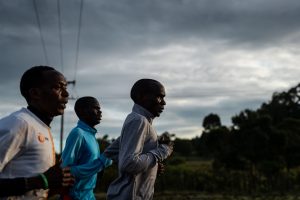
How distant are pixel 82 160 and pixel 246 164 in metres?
22.2

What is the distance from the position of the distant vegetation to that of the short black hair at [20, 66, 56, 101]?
18.9 metres

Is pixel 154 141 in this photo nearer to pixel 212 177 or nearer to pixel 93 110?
pixel 93 110

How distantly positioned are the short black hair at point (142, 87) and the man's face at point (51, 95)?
1441 millimetres

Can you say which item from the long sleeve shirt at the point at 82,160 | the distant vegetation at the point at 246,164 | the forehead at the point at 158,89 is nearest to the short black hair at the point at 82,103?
the long sleeve shirt at the point at 82,160

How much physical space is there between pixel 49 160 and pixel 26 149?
16cm

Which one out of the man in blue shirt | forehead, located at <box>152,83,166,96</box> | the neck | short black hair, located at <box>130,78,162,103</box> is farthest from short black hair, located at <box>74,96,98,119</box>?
the neck

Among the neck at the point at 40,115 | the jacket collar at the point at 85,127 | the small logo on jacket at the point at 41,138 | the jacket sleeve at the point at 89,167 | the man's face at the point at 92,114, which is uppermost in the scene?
the man's face at the point at 92,114

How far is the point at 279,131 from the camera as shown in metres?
27.5

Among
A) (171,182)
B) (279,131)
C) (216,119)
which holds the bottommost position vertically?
(171,182)

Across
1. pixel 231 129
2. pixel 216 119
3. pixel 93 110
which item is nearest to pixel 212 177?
pixel 231 129

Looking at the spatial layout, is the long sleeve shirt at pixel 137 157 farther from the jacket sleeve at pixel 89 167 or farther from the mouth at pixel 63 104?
the mouth at pixel 63 104

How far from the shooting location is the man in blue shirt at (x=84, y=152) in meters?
5.00

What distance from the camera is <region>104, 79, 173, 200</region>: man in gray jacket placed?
13.4 feet

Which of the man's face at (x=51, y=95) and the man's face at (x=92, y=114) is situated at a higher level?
the man's face at (x=92, y=114)
